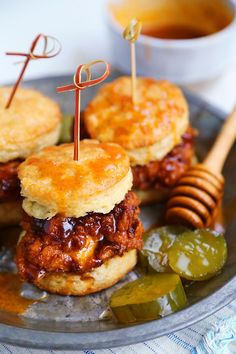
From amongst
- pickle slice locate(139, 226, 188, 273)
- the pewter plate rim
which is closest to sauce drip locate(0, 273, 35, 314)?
the pewter plate rim

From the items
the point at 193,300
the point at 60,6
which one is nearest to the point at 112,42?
the point at 60,6

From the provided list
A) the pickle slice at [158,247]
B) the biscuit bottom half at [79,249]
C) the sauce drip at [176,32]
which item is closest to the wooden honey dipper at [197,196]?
the pickle slice at [158,247]

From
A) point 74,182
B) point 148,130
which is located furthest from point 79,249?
point 148,130

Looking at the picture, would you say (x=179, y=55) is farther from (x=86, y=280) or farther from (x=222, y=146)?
(x=86, y=280)

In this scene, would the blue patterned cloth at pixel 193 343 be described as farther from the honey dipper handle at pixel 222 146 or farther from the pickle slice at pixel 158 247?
the honey dipper handle at pixel 222 146

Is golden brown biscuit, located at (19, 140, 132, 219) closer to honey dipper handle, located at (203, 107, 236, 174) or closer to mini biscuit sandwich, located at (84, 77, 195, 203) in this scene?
mini biscuit sandwich, located at (84, 77, 195, 203)
